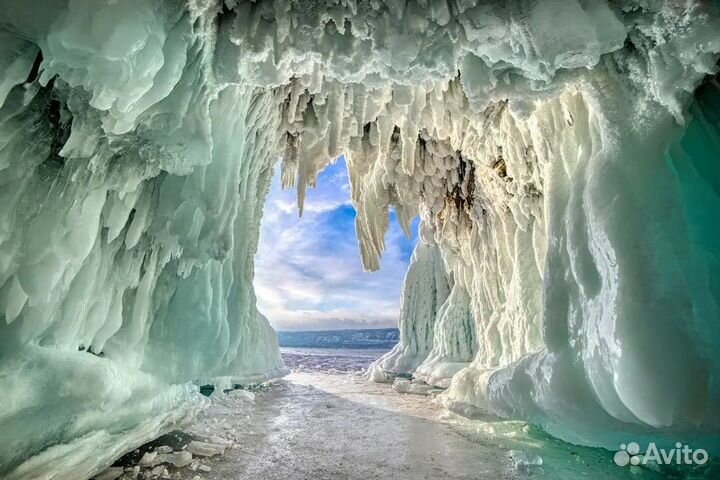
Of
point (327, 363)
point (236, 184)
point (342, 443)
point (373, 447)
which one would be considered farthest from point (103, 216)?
point (327, 363)

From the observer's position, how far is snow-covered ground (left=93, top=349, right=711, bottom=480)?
3.36 metres

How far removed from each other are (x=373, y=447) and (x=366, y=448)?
0.30 ft

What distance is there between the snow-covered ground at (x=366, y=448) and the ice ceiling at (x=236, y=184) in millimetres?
426

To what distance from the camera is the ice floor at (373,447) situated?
3.37m

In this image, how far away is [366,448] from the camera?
164 inches

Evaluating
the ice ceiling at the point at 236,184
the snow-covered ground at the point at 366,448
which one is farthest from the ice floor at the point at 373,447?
the ice ceiling at the point at 236,184

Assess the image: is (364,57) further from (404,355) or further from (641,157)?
(404,355)

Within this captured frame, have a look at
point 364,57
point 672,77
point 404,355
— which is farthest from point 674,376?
point 404,355

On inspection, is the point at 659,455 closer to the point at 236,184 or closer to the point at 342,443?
the point at 342,443

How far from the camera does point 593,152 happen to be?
3311 millimetres

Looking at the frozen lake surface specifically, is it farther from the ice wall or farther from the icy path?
the ice wall

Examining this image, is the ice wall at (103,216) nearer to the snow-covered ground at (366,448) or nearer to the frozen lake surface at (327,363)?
the snow-covered ground at (366,448)

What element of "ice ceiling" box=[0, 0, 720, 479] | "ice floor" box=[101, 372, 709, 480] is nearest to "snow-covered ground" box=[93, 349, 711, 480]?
"ice floor" box=[101, 372, 709, 480]

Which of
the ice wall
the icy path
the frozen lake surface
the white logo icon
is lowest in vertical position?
the frozen lake surface
